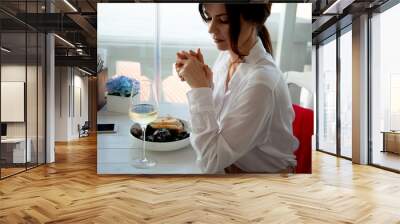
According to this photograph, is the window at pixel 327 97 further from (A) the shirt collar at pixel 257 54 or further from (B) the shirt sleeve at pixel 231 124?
(B) the shirt sleeve at pixel 231 124

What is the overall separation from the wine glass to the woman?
43 cm

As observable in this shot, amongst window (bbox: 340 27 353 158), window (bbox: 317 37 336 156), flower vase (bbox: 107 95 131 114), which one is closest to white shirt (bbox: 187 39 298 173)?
flower vase (bbox: 107 95 131 114)

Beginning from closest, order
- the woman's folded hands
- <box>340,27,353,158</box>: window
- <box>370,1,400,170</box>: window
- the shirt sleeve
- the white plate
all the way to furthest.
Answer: the shirt sleeve → the woman's folded hands → the white plate → <box>370,1,400,170</box>: window → <box>340,27,353,158</box>: window

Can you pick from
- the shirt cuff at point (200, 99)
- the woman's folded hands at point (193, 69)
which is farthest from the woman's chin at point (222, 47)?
the shirt cuff at point (200, 99)

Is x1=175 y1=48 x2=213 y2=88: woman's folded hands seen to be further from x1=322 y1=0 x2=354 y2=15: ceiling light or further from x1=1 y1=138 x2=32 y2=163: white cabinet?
x1=1 y1=138 x2=32 y2=163: white cabinet

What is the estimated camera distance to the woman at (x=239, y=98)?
15.1ft

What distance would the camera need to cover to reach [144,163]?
4.98 m

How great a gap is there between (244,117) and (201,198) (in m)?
1.03

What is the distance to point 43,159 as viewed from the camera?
24.9 feet

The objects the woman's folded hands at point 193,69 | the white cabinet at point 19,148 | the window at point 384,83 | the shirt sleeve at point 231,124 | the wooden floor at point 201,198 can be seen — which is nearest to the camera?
the wooden floor at point 201,198

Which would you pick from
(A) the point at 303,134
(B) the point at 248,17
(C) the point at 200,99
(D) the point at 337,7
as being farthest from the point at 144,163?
(D) the point at 337,7

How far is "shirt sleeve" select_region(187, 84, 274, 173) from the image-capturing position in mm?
4594

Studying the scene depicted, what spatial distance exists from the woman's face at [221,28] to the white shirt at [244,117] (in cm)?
13

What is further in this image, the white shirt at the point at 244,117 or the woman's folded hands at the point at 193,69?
the woman's folded hands at the point at 193,69
